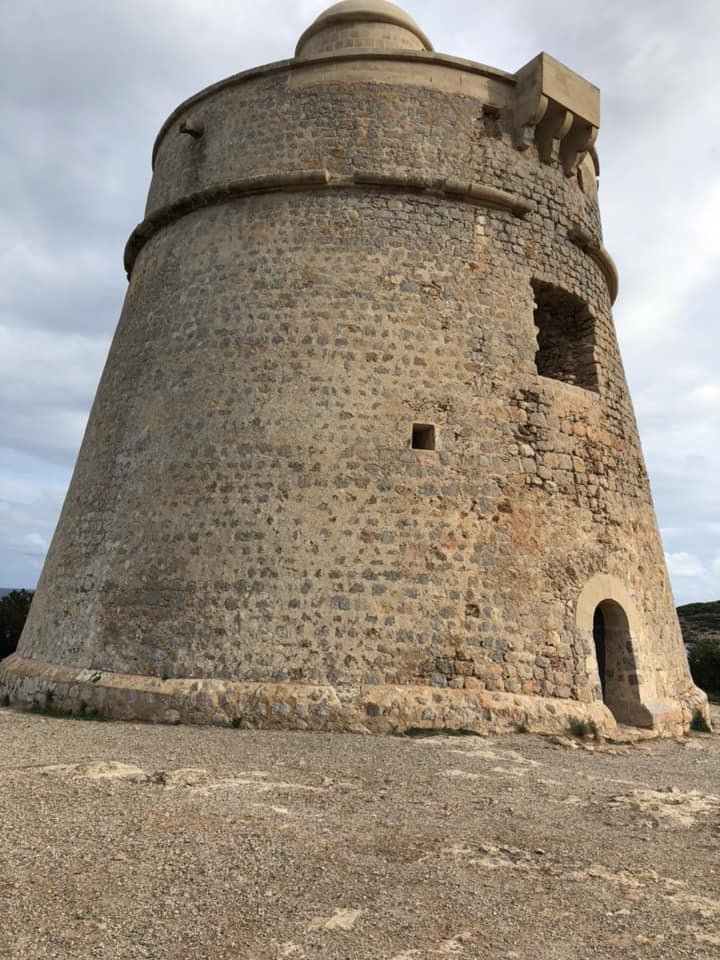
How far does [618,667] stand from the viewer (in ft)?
26.9

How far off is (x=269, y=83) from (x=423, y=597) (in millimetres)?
7379

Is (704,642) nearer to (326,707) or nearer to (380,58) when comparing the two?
(326,707)

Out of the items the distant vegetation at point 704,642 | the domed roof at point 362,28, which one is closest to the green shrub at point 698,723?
the distant vegetation at point 704,642

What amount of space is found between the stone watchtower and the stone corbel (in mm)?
37

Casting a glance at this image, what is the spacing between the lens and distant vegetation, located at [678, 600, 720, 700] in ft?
45.8

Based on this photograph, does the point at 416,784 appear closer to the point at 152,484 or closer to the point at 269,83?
the point at 152,484

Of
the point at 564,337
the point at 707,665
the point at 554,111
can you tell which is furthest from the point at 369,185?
the point at 707,665

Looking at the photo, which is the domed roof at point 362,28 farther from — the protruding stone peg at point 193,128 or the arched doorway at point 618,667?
the arched doorway at point 618,667

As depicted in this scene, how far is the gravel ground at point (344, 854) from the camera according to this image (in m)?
2.69

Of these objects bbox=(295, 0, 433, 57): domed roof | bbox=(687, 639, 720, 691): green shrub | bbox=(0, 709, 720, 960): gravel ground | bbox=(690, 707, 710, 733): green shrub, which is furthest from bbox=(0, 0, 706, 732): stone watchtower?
bbox=(687, 639, 720, 691): green shrub

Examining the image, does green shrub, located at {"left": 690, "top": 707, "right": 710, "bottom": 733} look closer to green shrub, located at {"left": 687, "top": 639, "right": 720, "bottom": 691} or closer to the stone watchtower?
the stone watchtower

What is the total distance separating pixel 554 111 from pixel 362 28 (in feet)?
14.4

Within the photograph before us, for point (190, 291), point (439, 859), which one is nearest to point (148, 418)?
point (190, 291)

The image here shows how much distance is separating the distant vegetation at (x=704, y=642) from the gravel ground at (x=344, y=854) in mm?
9317
